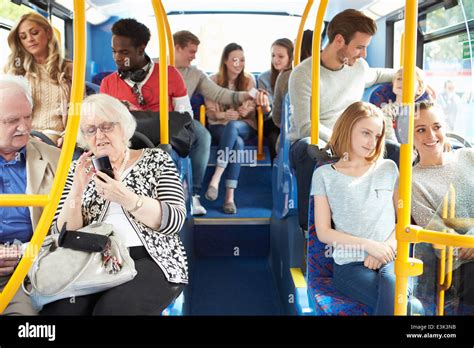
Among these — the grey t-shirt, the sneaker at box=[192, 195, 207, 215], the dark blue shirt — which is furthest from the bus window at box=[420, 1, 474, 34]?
the dark blue shirt

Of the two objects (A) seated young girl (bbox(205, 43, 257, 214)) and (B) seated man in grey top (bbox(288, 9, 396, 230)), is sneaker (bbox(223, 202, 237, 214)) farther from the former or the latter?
(B) seated man in grey top (bbox(288, 9, 396, 230))

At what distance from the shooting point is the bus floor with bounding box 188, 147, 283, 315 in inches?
97.7

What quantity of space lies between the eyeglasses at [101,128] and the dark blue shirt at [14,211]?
0.22 metres

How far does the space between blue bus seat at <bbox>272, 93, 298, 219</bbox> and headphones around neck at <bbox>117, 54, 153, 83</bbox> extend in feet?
2.54

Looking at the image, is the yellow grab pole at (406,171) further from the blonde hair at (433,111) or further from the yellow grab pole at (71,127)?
the yellow grab pole at (71,127)

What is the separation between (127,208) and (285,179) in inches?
54.5

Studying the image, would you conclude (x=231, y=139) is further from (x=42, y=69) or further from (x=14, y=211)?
(x=14, y=211)

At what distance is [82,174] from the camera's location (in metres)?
1.66

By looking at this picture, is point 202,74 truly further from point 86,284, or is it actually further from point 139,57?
point 86,284

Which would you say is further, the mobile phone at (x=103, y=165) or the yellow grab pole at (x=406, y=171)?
the mobile phone at (x=103, y=165)

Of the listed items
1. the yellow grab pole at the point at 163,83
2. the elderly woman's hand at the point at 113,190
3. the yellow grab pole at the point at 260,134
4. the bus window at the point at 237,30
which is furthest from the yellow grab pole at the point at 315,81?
the bus window at the point at 237,30

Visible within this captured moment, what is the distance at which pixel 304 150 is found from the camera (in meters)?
2.55

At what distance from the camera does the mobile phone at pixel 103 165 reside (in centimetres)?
169

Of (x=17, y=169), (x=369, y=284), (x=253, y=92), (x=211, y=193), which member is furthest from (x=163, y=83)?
(x=253, y=92)
